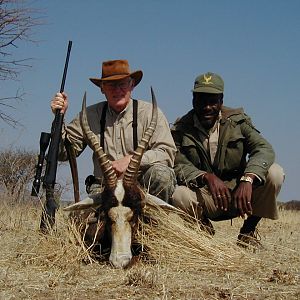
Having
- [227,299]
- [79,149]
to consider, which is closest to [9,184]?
[79,149]

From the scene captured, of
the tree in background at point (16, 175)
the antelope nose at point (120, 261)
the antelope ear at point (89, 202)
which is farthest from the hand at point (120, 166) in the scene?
→ the tree in background at point (16, 175)

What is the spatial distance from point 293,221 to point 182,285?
9627 millimetres

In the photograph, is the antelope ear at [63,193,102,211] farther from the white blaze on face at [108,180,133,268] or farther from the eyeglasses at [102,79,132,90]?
the eyeglasses at [102,79,132,90]

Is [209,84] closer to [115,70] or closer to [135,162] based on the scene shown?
[115,70]

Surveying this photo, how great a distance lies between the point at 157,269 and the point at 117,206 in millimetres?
623

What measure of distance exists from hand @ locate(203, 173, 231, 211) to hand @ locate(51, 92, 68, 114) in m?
1.58

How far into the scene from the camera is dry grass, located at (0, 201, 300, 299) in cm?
433

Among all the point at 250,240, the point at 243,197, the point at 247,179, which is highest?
the point at 247,179

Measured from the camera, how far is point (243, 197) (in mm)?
6359

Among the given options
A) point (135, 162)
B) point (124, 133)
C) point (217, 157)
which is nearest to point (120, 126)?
point (124, 133)

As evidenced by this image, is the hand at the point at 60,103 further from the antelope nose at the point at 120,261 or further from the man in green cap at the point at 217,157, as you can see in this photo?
the antelope nose at the point at 120,261

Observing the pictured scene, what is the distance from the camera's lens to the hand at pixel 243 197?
20.9ft

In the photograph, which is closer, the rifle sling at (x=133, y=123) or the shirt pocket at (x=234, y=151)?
the rifle sling at (x=133, y=123)

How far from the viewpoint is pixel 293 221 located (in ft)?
45.2
